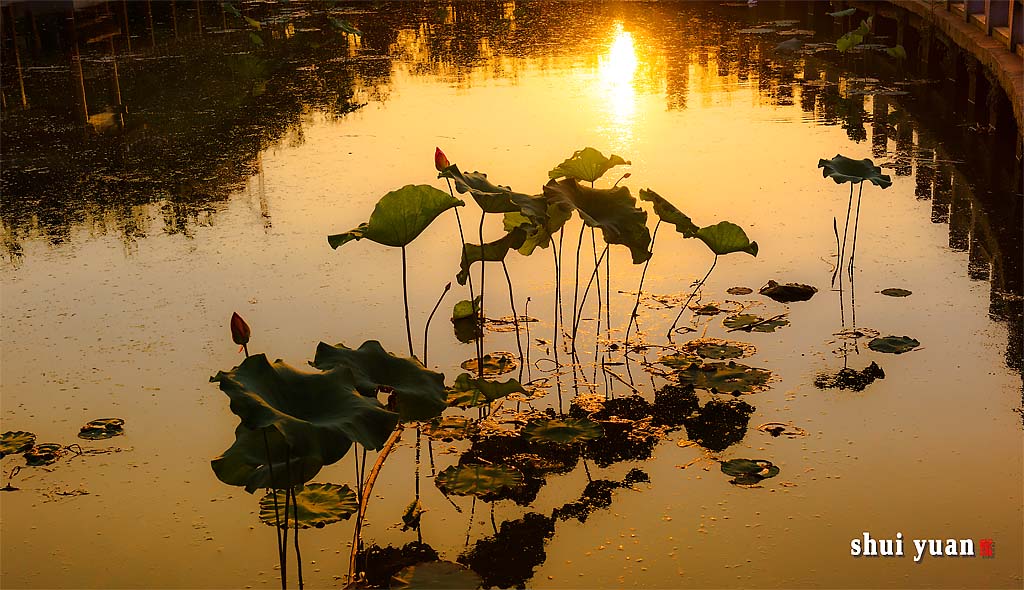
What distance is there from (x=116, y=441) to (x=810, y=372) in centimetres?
230

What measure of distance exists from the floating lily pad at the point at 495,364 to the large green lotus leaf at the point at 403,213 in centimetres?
64

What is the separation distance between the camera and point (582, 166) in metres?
4.53

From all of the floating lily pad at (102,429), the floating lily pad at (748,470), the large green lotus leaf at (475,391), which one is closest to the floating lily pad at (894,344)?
the floating lily pad at (748,470)

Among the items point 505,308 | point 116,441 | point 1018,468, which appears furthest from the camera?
point 505,308

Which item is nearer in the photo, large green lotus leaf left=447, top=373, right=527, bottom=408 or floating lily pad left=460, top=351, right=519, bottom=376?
large green lotus leaf left=447, top=373, right=527, bottom=408

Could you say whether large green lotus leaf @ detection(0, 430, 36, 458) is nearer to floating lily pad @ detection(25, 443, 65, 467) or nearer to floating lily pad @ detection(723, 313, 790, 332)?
floating lily pad @ detection(25, 443, 65, 467)

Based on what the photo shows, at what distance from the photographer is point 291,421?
2.47 meters

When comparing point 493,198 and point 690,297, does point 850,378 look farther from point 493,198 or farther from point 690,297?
point 493,198

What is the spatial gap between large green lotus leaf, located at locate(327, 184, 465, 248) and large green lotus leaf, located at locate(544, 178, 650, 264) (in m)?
0.47

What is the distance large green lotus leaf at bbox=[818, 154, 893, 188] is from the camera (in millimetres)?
4789

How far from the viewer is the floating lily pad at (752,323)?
456cm

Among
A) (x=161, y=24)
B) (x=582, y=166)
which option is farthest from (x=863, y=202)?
(x=161, y=24)

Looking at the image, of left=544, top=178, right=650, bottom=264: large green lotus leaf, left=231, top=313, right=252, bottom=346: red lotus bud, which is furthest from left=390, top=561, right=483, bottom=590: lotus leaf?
left=544, top=178, right=650, bottom=264: large green lotus leaf

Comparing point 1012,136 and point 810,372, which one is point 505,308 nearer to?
point 810,372
